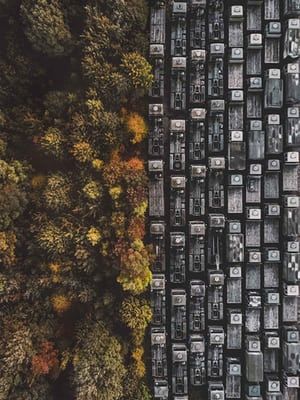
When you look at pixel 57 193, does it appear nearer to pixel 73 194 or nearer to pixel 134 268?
pixel 73 194

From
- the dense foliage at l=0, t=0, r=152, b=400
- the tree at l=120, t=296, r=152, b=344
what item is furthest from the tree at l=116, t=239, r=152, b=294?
the tree at l=120, t=296, r=152, b=344

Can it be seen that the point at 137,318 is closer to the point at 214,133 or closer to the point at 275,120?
the point at 214,133

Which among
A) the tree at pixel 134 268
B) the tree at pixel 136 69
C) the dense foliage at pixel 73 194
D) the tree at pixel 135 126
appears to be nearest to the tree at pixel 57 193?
the dense foliage at pixel 73 194

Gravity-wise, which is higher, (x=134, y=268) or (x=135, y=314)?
(x=134, y=268)

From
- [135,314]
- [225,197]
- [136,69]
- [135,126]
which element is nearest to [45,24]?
[136,69]

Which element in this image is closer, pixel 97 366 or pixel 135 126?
pixel 97 366

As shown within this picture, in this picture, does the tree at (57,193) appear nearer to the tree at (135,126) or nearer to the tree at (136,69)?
the tree at (135,126)
